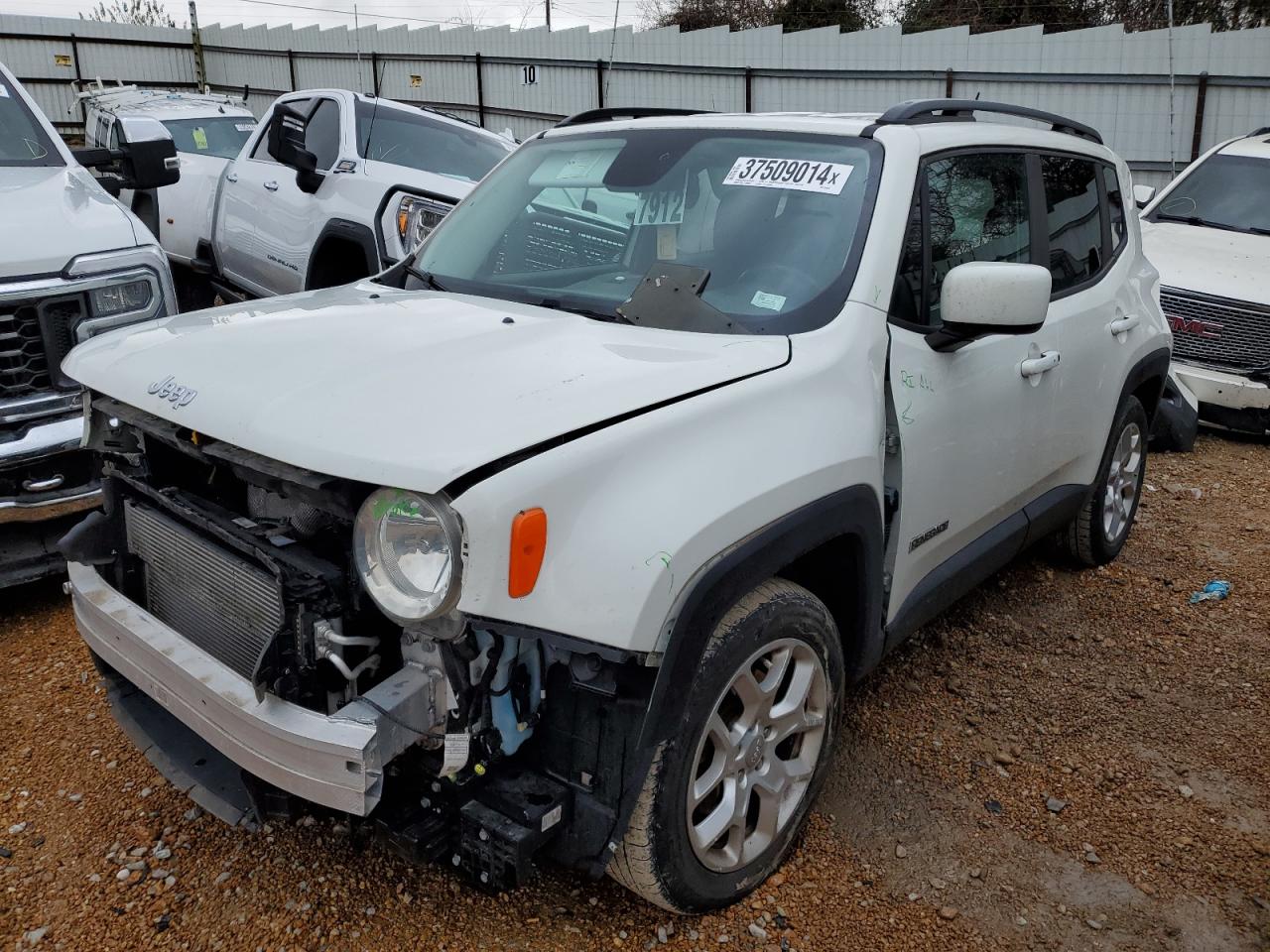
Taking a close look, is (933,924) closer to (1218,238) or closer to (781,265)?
(781,265)

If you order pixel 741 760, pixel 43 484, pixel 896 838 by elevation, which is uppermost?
pixel 43 484

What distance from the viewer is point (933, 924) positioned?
2.62m

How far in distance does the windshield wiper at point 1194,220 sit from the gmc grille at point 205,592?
7859mm

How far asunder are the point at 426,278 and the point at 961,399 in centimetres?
174

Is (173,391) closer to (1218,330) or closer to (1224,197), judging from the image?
(1218,330)

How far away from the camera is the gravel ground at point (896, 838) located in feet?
8.33

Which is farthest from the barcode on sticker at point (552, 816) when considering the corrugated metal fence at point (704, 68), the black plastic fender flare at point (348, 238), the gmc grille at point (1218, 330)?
the corrugated metal fence at point (704, 68)

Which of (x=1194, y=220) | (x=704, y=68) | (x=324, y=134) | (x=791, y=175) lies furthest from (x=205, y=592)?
(x=704, y=68)

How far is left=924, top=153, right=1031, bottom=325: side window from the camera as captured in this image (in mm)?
3139

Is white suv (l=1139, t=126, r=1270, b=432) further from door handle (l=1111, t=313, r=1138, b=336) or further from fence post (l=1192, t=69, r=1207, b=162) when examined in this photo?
fence post (l=1192, t=69, r=1207, b=162)

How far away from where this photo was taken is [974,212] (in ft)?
11.1

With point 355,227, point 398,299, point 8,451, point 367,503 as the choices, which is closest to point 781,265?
point 398,299

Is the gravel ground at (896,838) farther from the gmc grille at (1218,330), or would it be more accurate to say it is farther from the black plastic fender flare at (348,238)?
the gmc grille at (1218,330)

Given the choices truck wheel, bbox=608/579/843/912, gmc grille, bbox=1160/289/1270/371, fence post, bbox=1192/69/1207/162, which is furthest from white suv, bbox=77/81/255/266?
fence post, bbox=1192/69/1207/162
